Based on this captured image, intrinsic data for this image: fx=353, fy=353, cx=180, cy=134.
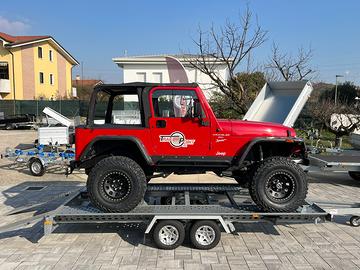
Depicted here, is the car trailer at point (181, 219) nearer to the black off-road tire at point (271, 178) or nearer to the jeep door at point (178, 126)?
the black off-road tire at point (271, 178)

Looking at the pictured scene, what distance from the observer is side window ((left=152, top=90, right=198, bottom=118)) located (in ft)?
17.2

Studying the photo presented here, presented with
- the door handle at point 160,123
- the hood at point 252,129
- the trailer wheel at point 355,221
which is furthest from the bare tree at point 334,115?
the door handle at point 160,123

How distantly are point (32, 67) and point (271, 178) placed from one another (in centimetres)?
3925

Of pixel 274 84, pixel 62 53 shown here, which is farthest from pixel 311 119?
pixel 62 53

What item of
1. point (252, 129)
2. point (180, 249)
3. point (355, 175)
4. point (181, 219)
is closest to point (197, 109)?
point (252, 129)

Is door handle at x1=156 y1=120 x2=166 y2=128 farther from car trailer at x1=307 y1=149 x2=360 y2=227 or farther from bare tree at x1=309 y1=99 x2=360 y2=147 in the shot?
bare tree at x1=309 y1=99 x2=360 y2=147

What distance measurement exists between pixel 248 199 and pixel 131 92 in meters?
2.73

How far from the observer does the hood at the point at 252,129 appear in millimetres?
5309

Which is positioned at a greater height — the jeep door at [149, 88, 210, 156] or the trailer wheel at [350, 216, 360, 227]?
the jeep door at [149, 88, 210, 156]

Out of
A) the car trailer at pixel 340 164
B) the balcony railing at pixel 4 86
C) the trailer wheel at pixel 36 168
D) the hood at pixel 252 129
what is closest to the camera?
the hood at pixel 252 129

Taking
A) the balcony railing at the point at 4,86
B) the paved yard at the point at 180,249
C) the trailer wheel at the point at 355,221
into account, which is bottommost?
the paved yard at the point at 180,249

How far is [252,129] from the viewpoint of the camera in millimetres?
5352

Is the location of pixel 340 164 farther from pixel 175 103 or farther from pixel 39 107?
pixel 39 107

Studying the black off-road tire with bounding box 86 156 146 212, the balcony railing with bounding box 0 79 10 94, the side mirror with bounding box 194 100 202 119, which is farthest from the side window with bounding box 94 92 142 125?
the balcony railing with bounding box 0 79 10 94
